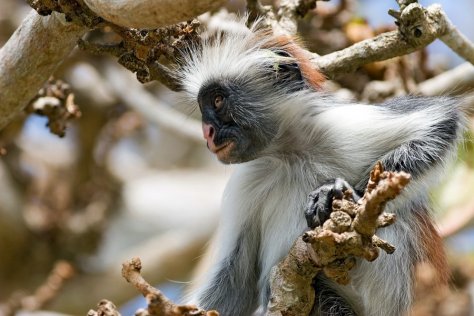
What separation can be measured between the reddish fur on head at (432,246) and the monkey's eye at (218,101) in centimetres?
119

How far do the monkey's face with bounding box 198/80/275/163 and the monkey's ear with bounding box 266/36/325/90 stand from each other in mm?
266

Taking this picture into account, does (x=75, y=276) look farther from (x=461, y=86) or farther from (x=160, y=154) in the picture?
(x=160, y=154)

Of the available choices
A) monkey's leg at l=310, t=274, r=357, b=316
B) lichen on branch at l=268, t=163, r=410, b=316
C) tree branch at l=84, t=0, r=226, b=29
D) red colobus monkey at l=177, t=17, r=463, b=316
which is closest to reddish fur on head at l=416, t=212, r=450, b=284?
red colobus monkey at l=177, t=17, r=463, b=316

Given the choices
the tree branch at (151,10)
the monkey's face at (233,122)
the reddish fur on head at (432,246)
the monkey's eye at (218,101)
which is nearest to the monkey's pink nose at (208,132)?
the monkey's face at (233,122)

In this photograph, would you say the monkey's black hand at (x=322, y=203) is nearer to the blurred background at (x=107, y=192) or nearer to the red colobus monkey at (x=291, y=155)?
the red colobus monkey at (x=291, y=155)

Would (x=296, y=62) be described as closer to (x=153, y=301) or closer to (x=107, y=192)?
(x=153, y=301)

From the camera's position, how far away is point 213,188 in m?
12.5

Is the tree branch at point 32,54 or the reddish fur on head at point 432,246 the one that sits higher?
the tree branch at point 32,54

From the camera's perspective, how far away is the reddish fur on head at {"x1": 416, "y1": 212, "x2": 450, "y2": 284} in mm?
4605

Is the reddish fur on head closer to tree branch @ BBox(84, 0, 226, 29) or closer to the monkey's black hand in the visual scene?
the monkey's black hand

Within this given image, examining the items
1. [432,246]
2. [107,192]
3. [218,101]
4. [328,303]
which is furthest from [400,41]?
[107,192]

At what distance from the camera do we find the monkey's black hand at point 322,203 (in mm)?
3730

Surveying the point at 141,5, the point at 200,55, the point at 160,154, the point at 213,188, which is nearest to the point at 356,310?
the point at 200,55

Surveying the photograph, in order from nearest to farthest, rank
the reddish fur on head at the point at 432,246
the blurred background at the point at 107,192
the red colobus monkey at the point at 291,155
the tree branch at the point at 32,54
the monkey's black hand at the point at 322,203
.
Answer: the monkey's black hand at the point at 322,203, the tree branch at the point at 32,54, the red colobus monkey at the point at 291,155, the reddish fur on head at the point at 432,246, the blurred background at the point at 107,192
